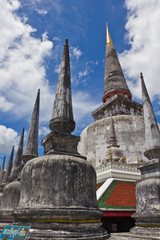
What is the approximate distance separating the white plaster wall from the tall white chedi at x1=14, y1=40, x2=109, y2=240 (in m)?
20.2

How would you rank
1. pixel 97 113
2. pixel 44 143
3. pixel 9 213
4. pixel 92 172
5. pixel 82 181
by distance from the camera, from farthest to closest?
pixel 97 113 → pixel 9 213 → pixel 44 143 → pixel 92 172 → pixel 82 181

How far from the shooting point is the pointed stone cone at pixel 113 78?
3438 centimetres

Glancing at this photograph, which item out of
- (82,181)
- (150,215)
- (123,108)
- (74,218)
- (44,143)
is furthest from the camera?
(123,108)

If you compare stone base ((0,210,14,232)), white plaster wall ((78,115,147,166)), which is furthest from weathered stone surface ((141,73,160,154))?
white plaster wall ((78,115,147,166))

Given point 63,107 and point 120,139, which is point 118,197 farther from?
point 120,139

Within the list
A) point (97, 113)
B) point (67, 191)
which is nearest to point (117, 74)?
point (97, 113)

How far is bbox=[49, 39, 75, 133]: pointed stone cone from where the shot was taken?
4.96m

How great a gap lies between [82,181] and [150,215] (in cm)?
270

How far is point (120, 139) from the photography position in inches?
1015

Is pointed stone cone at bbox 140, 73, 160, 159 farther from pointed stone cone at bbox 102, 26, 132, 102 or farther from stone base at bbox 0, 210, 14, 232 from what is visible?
pointed stone cone at bbox 102, 26, 132, 102

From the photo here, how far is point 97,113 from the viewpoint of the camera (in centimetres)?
3522

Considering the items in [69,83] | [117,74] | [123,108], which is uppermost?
[117,74]

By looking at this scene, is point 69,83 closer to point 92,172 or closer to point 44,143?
point 44,143

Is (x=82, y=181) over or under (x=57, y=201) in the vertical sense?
over
